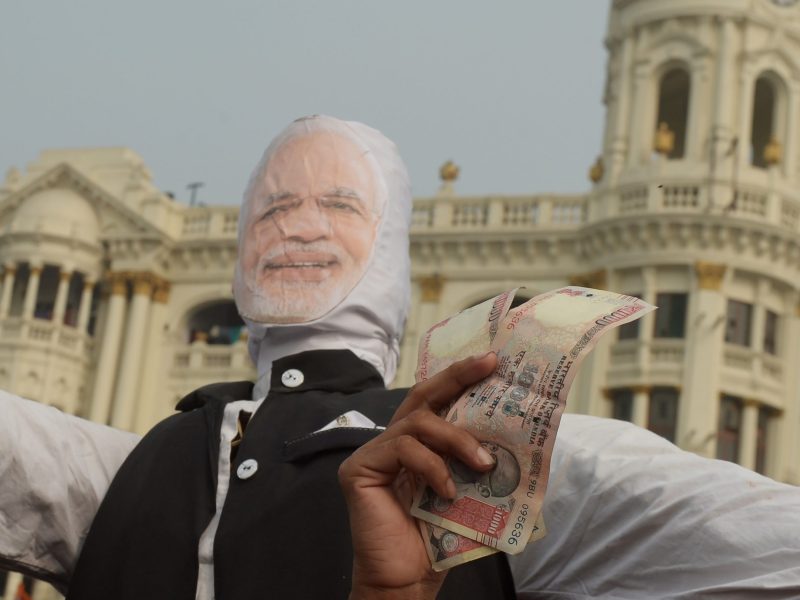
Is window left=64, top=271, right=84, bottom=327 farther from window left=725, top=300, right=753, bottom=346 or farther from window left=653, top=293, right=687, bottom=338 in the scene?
window left=725, top=300, right=753, bottom=346

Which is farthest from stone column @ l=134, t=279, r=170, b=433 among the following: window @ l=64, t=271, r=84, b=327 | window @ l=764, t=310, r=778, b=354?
window @ l=764, t=310, r=778, b=354

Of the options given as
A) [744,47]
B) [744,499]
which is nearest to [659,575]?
[744,499]

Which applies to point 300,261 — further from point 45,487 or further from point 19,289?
point 19,289

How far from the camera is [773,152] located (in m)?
28.6

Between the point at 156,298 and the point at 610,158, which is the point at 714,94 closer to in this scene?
the point at 610,158

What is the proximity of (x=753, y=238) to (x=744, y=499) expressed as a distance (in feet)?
85.2

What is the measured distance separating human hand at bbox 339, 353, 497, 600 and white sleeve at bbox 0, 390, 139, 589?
0.95 metres

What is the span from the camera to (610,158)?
97.2ft

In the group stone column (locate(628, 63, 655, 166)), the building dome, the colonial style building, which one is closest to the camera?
the colonial style building

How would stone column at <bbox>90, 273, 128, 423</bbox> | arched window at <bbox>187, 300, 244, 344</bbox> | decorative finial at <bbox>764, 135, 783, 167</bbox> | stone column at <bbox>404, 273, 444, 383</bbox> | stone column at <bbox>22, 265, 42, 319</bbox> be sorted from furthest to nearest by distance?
1. arched window at <bbox>187, 300, 244, 344</bbox>
2. stone column at <bbox>90, 273, 128, 423</bbox>
3. stone column at <bbox>22, 265, 42, 319</bbox>
4. stone column at <bbox>404, 273, 444, 383</bbox>
5. decorative finial at <bbox>764, 135, 783, 167</bbox>

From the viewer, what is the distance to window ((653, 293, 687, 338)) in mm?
27859

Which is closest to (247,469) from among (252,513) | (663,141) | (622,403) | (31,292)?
(252,513)

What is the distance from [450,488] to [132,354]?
29.8 meters

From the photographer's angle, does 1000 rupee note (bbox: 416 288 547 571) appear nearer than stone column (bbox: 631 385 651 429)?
Yes
